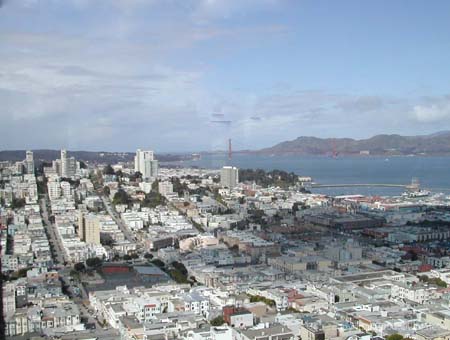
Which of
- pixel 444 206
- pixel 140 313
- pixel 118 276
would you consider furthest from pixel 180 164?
pixel 140 313

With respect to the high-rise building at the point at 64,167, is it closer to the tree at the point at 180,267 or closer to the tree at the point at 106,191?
the tree at the point at 106,191

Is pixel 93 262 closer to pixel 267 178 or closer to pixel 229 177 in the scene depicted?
pixel 229 177

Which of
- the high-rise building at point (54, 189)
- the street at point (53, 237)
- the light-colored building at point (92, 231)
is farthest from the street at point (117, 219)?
the street at point (53, 237)

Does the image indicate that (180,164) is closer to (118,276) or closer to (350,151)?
(350,151)

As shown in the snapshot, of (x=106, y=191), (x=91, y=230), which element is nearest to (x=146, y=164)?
(x=106, y=191)

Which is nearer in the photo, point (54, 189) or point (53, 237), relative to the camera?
point (53, 237)

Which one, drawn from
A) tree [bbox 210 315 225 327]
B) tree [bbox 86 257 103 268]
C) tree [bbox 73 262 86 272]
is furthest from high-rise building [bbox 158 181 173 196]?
tree [bbox 210 315 225 327]

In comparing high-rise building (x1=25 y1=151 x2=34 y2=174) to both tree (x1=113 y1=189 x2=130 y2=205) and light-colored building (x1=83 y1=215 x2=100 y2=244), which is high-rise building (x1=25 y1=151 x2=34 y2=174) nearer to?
tree (x1=113 y1=189 x2=130 y2=205)
